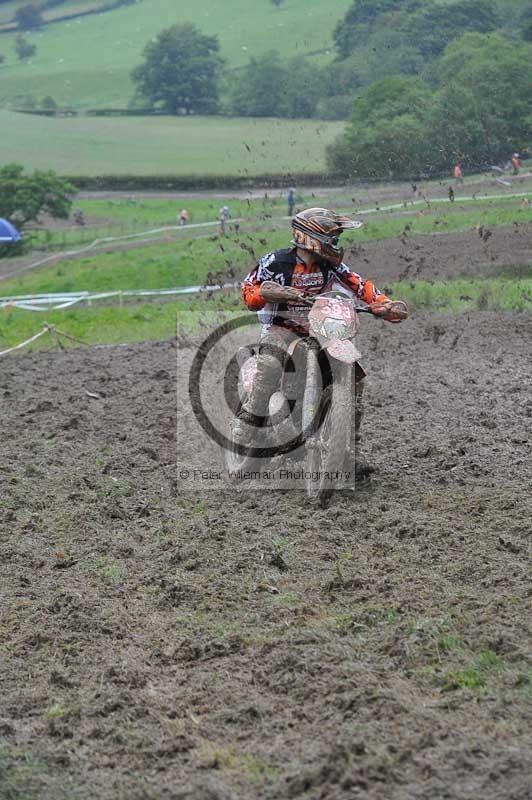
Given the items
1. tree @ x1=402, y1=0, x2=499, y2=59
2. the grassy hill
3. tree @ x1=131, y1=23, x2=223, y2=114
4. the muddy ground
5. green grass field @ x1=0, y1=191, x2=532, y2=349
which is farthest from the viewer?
the grassy hill

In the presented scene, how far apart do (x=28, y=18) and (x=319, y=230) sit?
471ft

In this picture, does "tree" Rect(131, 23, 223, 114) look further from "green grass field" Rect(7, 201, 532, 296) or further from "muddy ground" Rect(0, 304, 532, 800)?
"muddy ground" Rect(0, 304, 532, 800)

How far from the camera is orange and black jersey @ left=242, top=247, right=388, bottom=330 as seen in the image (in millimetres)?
10305

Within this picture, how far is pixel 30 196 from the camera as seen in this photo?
220 ft

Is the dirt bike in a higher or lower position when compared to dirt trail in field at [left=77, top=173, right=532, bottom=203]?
lower

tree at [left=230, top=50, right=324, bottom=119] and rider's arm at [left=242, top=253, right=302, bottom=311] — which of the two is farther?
tree at [left=230, top=50, right=324, bottom=119]

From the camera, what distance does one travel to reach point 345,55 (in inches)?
2360

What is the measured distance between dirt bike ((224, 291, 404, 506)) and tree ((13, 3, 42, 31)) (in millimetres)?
142391

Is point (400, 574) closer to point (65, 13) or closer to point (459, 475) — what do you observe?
point (459, 475)

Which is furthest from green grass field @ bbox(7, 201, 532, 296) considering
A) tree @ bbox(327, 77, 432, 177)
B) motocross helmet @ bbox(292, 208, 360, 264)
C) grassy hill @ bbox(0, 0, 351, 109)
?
grassy hill @ bbox(0, 0, 351, 109)

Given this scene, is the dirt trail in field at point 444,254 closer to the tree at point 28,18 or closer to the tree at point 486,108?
the tree at point 486,108

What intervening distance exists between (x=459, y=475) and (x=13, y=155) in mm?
79224

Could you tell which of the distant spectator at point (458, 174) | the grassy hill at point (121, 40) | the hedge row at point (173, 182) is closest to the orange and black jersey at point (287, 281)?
the distant spectator at point (458, 174)

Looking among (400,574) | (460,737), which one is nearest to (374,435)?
(400,574)
